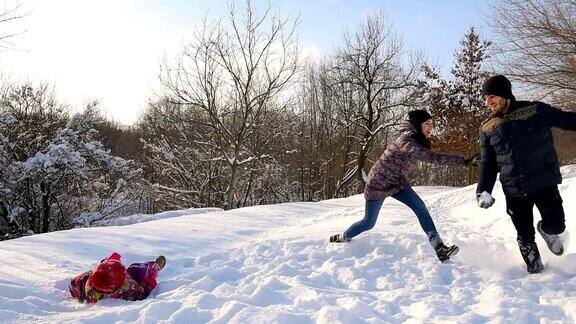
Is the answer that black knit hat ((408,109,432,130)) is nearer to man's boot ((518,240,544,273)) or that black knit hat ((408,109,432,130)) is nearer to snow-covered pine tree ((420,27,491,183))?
man's boot ((518,240,544,273))

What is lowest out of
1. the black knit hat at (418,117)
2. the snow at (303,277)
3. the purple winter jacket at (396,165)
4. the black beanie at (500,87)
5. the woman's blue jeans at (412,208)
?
the snow at (303,277)

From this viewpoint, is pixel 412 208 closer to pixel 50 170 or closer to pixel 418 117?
pixel 418 117

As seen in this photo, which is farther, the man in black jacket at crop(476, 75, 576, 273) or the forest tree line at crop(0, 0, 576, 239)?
the forest tree line at crop(0, 0, 576, 239)

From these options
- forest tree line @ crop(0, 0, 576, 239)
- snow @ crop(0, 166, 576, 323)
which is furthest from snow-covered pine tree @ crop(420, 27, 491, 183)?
snow @ crop(0, 166, 576, 323)

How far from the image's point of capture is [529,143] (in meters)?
3.88

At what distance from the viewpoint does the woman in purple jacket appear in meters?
4.54

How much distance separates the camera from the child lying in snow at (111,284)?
379 centimetres

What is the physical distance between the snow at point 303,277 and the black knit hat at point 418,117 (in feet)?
4.42

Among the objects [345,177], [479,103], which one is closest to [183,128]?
[345,177]

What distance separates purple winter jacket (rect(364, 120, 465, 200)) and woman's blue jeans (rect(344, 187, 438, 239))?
0.23 ft

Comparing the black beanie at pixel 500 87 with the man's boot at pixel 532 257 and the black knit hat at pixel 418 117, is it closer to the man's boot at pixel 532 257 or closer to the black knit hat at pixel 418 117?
the black knit hat at pixel 418 117

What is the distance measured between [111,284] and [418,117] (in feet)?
10.4

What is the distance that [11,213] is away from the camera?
1625cm

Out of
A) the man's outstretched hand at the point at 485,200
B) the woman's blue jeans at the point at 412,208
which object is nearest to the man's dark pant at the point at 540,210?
the man's outstretched hand at the point at 485,200
